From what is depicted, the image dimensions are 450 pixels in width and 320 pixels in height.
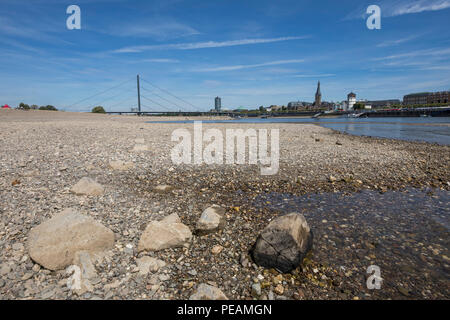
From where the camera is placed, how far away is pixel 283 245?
4.00m

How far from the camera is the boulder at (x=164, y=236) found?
4.29m

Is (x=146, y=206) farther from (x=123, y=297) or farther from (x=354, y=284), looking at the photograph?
(x=354, y=284)

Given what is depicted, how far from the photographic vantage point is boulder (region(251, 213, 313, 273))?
3953mm

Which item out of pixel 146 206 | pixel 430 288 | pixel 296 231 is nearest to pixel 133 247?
pixel 146 206

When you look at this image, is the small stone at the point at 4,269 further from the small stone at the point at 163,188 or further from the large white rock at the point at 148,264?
the small stone at the point at 163,188

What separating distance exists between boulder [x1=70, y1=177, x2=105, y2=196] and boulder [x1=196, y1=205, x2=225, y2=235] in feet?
9.64

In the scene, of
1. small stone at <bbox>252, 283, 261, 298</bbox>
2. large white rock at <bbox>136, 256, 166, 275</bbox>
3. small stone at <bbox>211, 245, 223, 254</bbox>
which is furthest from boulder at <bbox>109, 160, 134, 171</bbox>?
small stone at <bbox>252, 283, 261, 298</bbox>

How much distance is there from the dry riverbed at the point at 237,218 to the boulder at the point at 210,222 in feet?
0.50

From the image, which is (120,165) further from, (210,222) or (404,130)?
(404,130)

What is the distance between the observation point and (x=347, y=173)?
31.1ft

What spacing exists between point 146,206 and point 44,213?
202cm

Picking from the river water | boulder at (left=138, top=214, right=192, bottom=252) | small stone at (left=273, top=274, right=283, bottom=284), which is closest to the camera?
small stone at (left=273, top=274, right=283, bottom=284)

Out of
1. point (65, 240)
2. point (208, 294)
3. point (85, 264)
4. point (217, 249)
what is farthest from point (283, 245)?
point (65, 240)

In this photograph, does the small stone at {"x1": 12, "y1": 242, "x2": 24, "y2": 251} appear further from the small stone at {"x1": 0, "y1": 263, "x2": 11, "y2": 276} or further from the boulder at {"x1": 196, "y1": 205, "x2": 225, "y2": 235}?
the boulder at {"x1": 196, "y1": 205, "x2": 225, "y2": 235}
